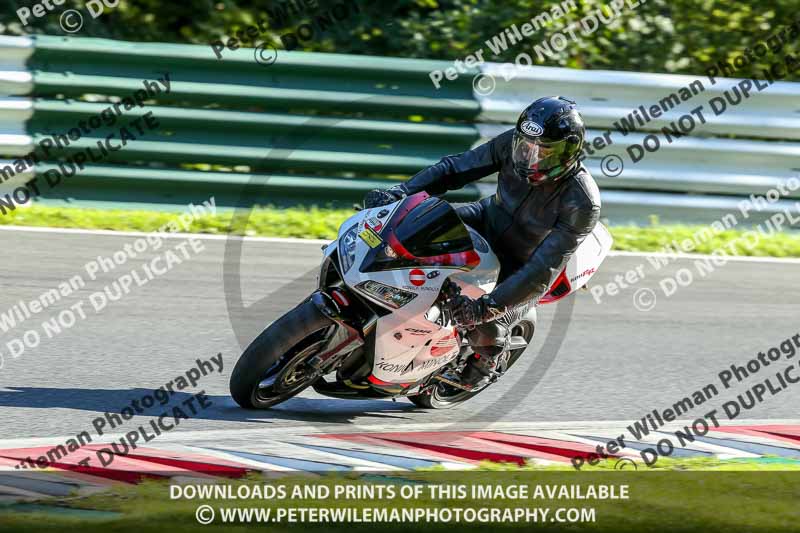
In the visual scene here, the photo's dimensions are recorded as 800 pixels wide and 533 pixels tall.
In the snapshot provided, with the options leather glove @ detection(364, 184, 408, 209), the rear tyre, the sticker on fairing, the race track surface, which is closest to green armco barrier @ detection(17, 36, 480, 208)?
the race track surface

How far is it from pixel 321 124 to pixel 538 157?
4.99 metres

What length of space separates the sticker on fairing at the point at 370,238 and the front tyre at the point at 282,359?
0.39 meters

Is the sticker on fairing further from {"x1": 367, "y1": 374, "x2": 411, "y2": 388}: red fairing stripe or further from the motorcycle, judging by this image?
{"x1": 367, "y1": 374, "x2": 411, "y2": 388}: red fairing stripe

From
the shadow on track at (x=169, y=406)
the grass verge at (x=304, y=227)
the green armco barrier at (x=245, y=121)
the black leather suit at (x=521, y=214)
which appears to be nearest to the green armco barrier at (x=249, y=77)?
the green armco barrier at (x=245, y=121)

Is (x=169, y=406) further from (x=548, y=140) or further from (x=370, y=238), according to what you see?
(x=548, y=140)

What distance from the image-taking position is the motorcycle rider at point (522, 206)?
5270 mm

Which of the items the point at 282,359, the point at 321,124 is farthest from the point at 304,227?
the point at 282,359

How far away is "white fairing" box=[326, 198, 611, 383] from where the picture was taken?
522 centimetres

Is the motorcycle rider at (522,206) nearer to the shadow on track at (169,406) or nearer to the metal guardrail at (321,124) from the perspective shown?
the shadow on track at (169,406)

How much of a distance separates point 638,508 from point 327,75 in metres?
6.50

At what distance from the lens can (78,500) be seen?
13.8ft

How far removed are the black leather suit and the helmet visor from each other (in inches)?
5.5

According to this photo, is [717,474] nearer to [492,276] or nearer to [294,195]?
[492,276]

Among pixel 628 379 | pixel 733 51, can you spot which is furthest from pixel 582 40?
pixel 628 379
